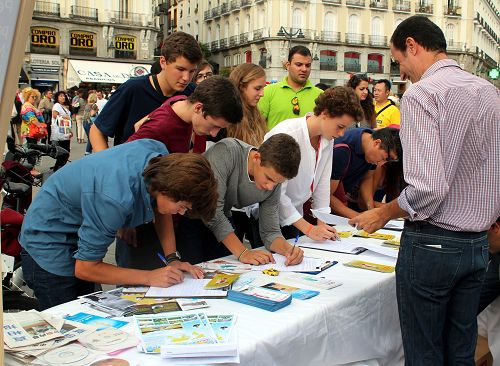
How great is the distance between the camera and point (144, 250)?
259 cm

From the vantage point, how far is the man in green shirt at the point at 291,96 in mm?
4293

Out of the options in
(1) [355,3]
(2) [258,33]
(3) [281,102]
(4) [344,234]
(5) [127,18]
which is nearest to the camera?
(4) [344,234]

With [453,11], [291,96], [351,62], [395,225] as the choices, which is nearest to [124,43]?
[351,62]

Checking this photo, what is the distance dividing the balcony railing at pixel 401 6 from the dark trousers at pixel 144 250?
4520 cm

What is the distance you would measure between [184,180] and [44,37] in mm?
31764

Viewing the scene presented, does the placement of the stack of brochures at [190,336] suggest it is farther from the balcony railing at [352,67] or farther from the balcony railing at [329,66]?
the balcony railing at [352,67]

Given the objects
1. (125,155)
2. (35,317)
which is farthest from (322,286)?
(35,317)

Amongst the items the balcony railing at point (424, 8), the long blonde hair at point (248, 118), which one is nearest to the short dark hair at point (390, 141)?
the long blonde hair at point (248, 118)

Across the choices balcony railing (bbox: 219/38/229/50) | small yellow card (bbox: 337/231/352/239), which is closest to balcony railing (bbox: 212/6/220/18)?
balcony railing (bbox: 219/38/229/50)

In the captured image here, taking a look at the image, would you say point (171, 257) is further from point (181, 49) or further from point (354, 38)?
point (354, 38)

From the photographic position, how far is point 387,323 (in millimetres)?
2438

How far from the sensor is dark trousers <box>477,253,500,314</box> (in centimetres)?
268

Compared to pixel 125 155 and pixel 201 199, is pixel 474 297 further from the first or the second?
pixel 125 155

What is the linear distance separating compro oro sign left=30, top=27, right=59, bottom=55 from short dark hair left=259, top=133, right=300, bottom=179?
3050 cm
